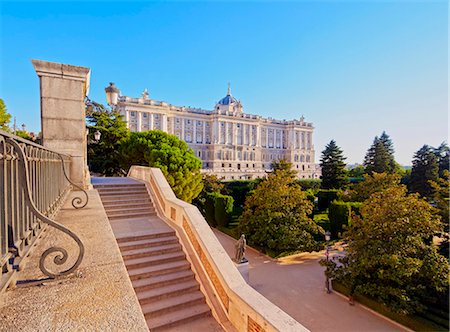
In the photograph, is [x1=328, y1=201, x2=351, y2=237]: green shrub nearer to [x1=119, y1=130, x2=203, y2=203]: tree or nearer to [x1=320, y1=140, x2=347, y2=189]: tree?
[x1=119, y1=130, x2=203, y2=203]: tree

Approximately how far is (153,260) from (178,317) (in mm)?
1272

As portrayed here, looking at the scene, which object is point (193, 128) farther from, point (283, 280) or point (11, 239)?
point (11, 239)

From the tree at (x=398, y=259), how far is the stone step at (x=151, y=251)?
596cm

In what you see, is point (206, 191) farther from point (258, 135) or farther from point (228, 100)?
point (228, 100)

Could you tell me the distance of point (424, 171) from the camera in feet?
99.2

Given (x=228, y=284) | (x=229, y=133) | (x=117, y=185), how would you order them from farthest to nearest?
(x=229, y=133), (x=117, y=185), (x=228, y=284)

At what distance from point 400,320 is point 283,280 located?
3772 mm

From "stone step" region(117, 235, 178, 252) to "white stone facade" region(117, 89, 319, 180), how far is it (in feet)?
152

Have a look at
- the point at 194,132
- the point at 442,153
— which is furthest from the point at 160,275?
the point at 194,132

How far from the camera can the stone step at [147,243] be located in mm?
5184

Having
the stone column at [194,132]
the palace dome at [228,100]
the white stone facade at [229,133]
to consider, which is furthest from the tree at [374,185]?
the palace dome at [228,100]

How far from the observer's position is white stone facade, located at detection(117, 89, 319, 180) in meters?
57.3

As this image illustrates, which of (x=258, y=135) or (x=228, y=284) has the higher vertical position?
(x=258, y=135)

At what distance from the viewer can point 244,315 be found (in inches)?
144
